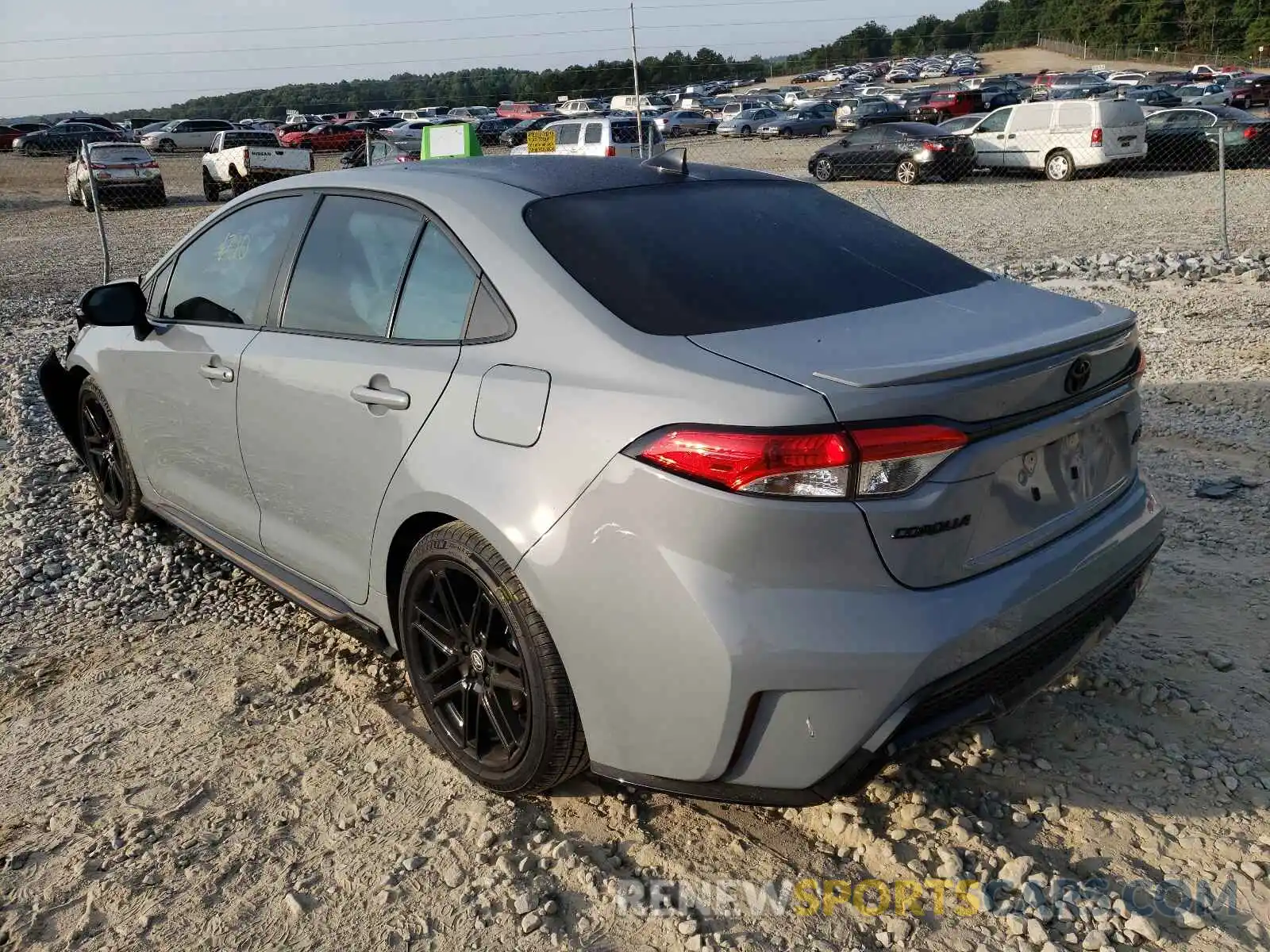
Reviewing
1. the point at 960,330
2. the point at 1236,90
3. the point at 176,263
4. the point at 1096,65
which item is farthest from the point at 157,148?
the point at 1096,65

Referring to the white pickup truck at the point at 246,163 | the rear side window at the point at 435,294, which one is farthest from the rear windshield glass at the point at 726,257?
the white pickup truck at the point at 246,163

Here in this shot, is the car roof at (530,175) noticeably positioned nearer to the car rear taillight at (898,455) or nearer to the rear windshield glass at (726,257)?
the rear windshield glass at (726,257)

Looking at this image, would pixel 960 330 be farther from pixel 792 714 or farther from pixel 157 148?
pixel 157 148

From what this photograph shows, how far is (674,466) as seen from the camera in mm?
2275

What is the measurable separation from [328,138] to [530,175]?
147 ft

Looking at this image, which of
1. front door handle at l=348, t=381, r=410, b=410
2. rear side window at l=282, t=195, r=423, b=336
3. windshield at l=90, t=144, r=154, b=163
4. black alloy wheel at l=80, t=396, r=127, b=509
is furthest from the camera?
windshield at l=90, t=144, r=154, b=163

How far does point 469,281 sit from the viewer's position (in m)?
2.89

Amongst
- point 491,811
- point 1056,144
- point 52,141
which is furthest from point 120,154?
point 491,811

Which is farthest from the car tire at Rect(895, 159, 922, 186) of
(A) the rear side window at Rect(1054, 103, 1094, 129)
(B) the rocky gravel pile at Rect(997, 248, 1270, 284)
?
(B) the rocky gravel pile at Rect(997, 248, 1270, 284)

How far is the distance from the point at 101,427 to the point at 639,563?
362 cm

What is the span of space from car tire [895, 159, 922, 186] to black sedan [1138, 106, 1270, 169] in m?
4.35

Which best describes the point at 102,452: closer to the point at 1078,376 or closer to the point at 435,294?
the point at 435,294

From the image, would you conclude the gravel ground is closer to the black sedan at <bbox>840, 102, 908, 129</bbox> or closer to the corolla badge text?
the corolla badge text

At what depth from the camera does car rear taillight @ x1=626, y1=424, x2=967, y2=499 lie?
2.20m
